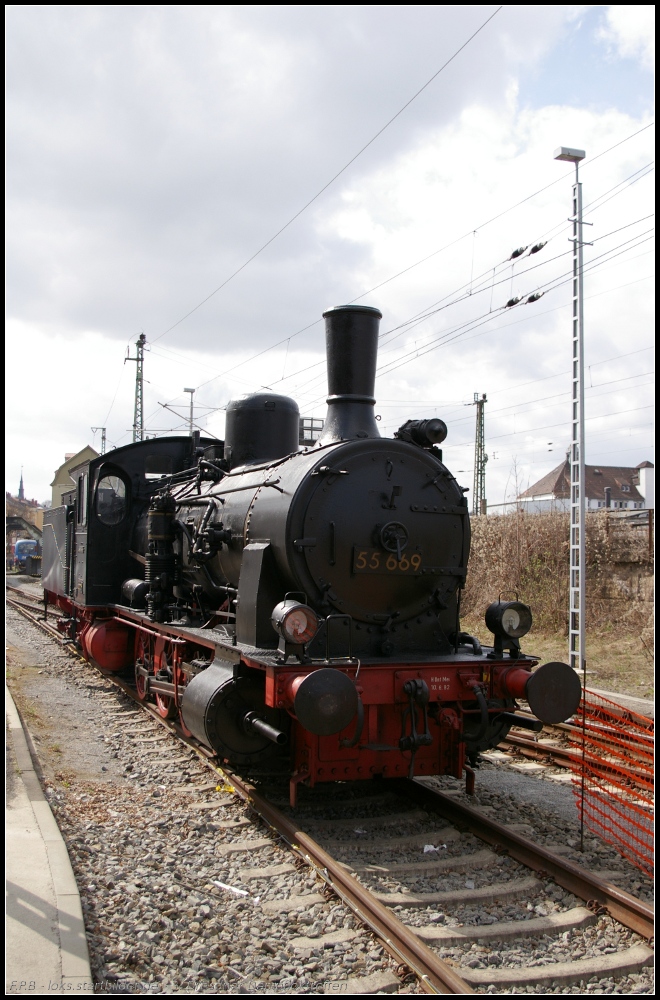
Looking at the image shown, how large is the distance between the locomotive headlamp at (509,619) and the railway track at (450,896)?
142 centimetres

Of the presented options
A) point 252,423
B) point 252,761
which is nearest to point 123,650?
point 252,423

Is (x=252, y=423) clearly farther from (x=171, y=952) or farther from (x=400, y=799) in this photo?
(x=171, y=952)

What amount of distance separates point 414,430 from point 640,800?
3780 millimetres

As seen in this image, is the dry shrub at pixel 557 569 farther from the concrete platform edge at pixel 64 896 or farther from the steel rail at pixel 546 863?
the concrete platform edge at pixel 64 896

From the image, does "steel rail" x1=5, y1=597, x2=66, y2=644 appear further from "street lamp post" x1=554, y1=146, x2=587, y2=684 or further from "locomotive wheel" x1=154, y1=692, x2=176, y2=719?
"street lamp post" x1=554, y1=146, x2=587, y2=684

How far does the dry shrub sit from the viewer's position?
15164 mm

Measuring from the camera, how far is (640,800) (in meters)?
6.62

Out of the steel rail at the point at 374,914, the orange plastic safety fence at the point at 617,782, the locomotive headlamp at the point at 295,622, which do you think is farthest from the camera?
the orange plastic safety fence at the point at 617,782

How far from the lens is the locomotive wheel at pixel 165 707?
878cm

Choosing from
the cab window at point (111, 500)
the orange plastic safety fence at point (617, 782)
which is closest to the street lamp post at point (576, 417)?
the orange plastic safety fence at point (617, 782)

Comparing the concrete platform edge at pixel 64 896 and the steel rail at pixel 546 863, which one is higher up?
the concrete platform edge at pixel 64 896

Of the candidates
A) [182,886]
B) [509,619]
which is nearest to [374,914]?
[182,886]

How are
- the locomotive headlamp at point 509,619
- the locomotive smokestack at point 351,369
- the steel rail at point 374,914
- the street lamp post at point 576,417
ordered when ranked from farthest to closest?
1. the street lamp post at point 576,417
2. the locomotive smokestack at point 351,369
3. the locomotive headlamp at point 509,619
4. the steel rail at point 374,914

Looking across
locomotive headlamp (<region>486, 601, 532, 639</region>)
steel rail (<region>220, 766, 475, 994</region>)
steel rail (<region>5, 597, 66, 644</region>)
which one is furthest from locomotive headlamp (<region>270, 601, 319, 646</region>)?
steel rail (<region>5, 597, 66, 644</region>)
